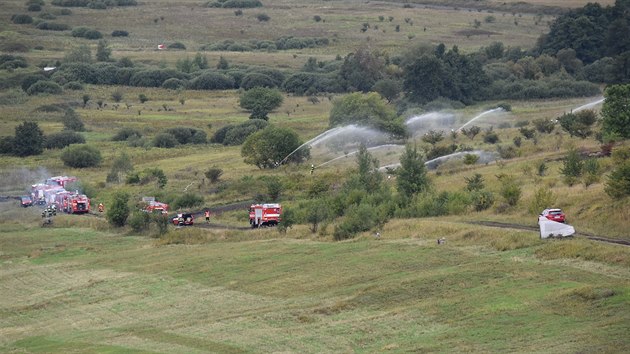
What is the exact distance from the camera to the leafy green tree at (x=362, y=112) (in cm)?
11312

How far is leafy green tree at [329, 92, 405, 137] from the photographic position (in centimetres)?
11312

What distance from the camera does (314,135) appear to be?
118 m

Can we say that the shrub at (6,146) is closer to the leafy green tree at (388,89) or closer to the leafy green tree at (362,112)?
the leafy green tree at (362,112)

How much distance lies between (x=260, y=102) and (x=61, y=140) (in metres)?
22.0

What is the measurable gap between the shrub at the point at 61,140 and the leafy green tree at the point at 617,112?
176ft

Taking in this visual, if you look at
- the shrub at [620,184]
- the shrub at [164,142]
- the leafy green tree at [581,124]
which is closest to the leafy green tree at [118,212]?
the shrub at [620,184]

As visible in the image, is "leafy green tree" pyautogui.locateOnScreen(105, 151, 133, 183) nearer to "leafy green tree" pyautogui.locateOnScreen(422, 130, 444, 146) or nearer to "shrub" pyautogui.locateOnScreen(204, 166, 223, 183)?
"shrub" pyautogui.locateOnScreen(204, 166, 223, 183)

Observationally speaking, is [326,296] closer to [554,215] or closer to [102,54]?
[554,215]

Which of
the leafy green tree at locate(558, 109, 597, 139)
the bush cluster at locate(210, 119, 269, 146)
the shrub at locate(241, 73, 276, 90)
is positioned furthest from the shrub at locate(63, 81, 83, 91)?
the leafy green tree at locate(558, 109, 597, 139)

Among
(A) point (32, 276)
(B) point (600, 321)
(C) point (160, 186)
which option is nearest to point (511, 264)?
(B) point (600, 321)

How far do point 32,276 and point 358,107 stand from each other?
5667 cm

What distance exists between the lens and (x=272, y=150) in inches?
4001

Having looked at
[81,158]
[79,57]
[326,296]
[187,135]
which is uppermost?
[79,57]

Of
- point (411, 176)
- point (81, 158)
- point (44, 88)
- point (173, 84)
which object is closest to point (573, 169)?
point (411, 176)
